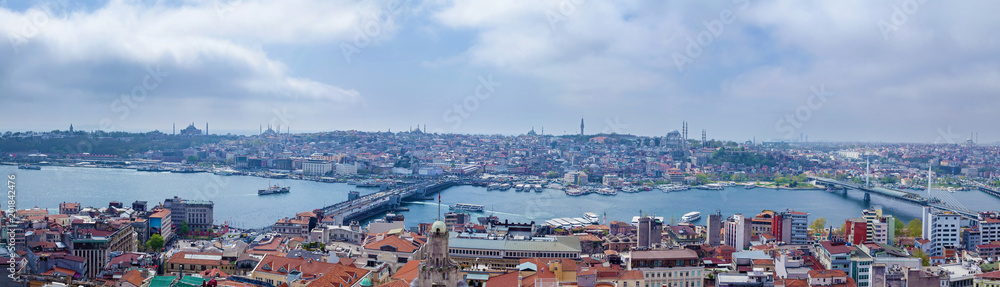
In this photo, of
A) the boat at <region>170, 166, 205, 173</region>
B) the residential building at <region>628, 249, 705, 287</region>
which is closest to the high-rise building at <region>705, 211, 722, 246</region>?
the residential building at <region>628, 249, 705, 287</region>

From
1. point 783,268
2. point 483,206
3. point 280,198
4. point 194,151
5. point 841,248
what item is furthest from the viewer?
point 194,151

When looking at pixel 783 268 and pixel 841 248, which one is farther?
pixel 841 248

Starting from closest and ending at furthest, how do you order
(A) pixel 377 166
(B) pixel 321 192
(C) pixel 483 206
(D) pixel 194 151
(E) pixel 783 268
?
(E) pixel 783 268 → (C) pixel 483 206 → (B) pixel 321 192 → (A) pixel 377 166 → (D) pixel 194 151

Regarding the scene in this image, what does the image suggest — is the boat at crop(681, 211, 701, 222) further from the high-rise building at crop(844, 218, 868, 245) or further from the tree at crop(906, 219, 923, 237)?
the high-rise building at crop(844, 218, 868, 245)

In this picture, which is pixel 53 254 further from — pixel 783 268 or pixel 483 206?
pixel 483 206

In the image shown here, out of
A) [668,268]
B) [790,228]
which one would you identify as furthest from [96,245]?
[790,228]

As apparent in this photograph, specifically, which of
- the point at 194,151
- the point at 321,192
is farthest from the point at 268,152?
the point at 321,192

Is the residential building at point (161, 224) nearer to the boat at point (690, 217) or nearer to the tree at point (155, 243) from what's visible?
the tree at point (155, 243)
